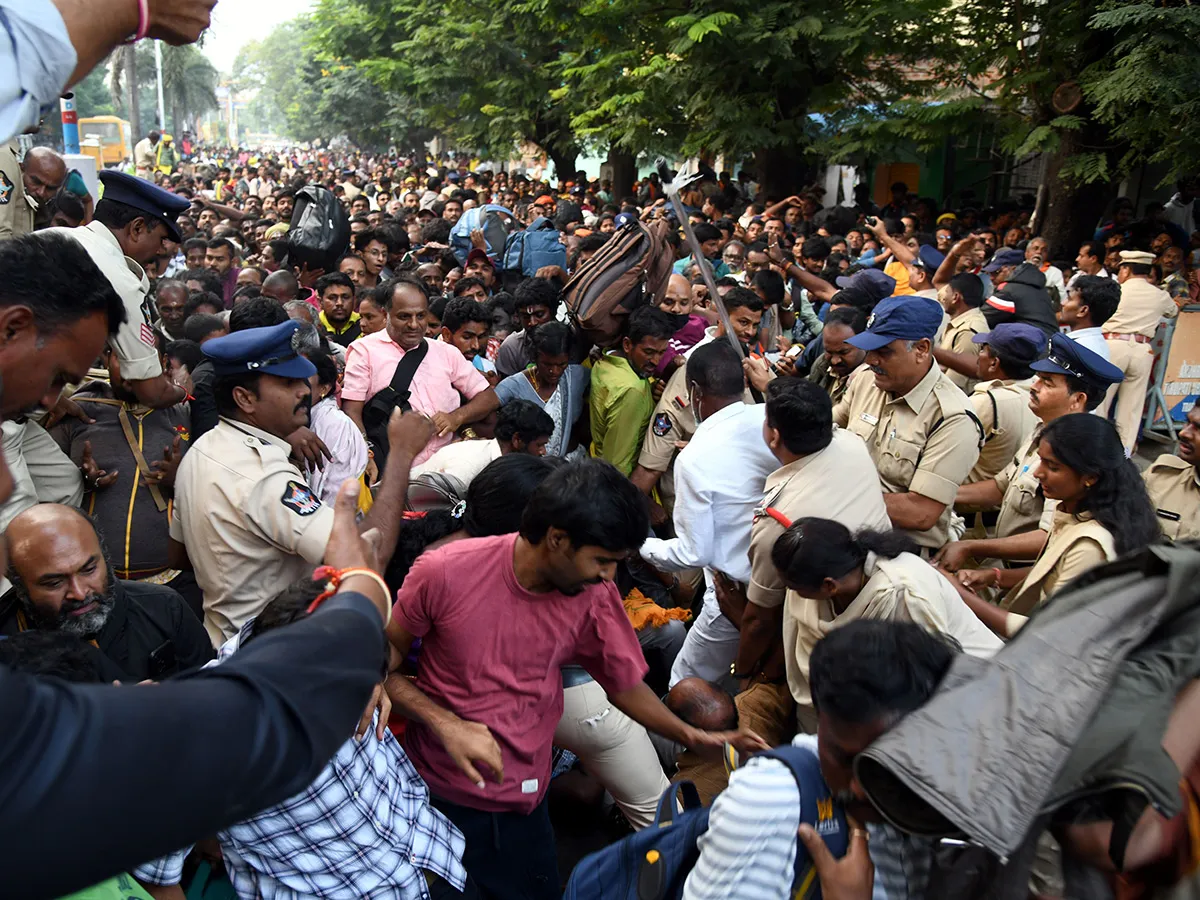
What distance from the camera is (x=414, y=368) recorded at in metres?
5.10

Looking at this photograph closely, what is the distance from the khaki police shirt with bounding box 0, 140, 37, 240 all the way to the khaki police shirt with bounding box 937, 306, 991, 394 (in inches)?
228

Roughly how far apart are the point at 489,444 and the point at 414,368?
1139 millimetres

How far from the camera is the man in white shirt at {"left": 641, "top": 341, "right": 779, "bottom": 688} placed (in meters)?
4.14

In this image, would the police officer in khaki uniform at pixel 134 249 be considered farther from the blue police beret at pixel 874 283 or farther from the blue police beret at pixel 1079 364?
the blue police beret at pixel 874 283

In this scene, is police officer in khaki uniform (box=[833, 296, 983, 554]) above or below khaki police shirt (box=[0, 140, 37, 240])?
below

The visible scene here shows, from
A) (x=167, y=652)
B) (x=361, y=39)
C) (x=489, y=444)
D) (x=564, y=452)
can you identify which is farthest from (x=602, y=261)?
(x=361, y=39)

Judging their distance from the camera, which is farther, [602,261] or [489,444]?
[602,261]

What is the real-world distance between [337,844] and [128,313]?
2.25 metres

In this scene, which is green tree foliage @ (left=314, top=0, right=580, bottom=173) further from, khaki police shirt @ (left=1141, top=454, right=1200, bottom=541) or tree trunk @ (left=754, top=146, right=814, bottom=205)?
khaki police shirt @ (left=1141, top=454, right=1200, bottom=541)

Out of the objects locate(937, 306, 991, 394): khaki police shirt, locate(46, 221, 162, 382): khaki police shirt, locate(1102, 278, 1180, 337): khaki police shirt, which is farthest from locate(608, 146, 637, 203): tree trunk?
locate(46, 221, 162, 382): khaki police shirt

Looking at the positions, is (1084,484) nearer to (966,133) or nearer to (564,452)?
(564,452)

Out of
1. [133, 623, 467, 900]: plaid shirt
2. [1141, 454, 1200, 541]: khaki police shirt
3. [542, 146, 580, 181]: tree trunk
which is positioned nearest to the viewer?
[133, 623, 467, 900]: plaid shirt

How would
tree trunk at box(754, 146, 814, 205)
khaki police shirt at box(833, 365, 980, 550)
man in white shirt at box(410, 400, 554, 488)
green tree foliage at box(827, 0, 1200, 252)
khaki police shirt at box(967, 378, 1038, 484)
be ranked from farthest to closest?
tree trunk at box(754, 146, 814, 205) → green tree foliage at box(827, 0, 1200, 252) → khaki police shirt at box(967, 378, 1038, 484) → khaki police shirt at box(833, 365, 980, 550) → man in white shirt at box(410, 400, 554, 488)

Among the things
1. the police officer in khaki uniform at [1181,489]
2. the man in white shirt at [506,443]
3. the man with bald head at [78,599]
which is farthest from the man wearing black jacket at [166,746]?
the police officer in khaki uniform at [1181,489]
